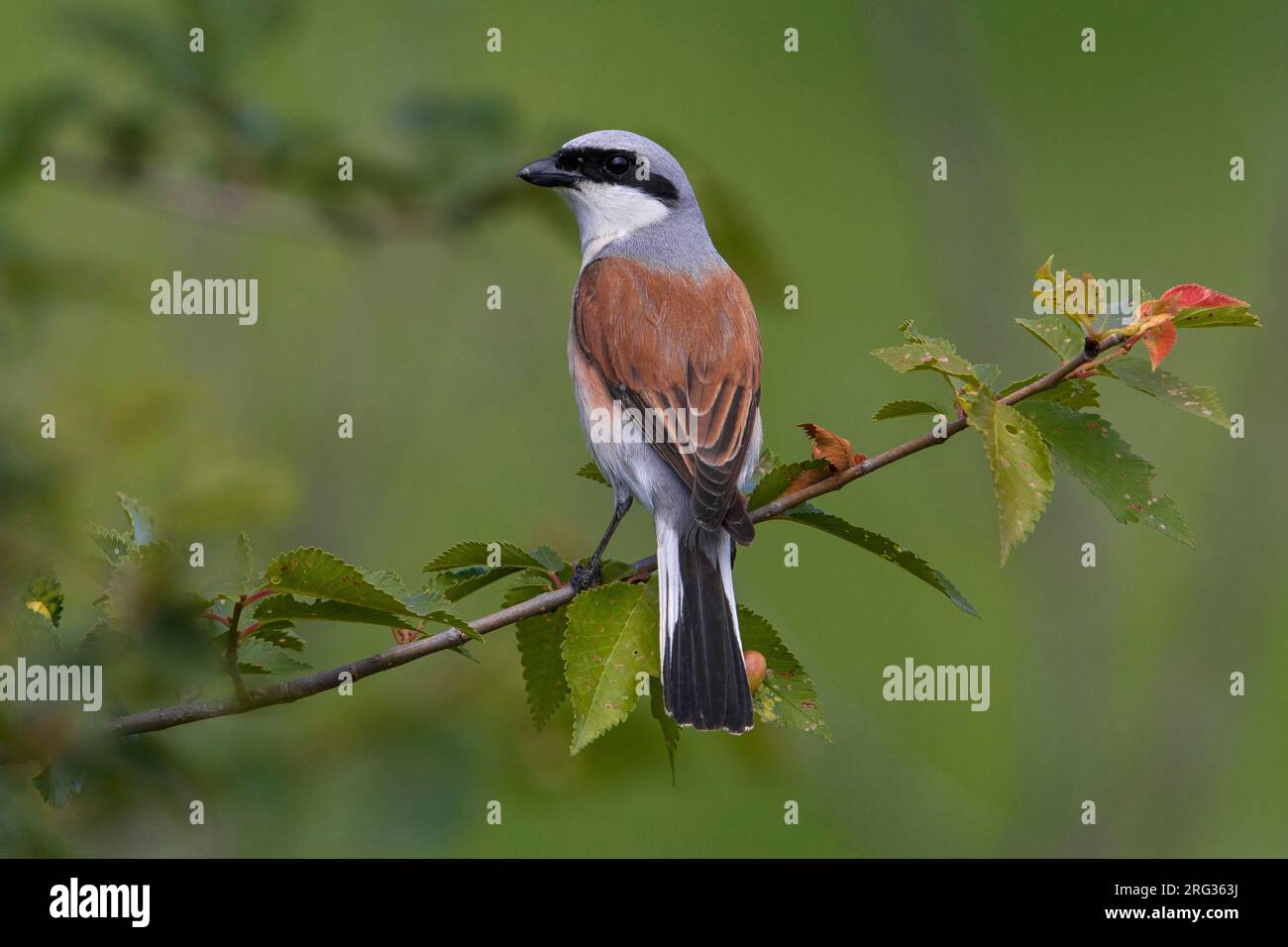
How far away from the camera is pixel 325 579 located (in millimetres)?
2221

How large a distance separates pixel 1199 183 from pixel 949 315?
11.8 ft

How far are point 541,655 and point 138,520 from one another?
80 cm

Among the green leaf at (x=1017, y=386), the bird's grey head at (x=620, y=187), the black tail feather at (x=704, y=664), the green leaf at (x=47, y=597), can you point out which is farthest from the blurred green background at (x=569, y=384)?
the green leaf at (x=1017, y=386)

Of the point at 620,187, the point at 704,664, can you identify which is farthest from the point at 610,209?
the point at 704,664

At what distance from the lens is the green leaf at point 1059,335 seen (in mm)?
2447

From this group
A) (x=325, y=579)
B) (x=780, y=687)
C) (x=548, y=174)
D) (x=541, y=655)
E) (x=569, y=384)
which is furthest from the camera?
(x=569, y=384)

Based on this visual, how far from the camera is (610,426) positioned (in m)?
3.62

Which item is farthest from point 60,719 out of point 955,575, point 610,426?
point 955,575

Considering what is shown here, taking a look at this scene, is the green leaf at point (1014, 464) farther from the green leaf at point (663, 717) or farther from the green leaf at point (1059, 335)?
the green leaf at point (663, 717)

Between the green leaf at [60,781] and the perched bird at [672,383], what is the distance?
3.35 feet

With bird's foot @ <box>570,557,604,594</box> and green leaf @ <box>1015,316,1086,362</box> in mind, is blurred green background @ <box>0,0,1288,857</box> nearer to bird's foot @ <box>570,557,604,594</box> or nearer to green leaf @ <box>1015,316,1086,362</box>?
bird's foot @ <box>570,557,604,594</box>

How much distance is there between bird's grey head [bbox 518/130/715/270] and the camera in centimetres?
425

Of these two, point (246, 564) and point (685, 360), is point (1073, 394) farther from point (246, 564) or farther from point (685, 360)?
point (246, 564)

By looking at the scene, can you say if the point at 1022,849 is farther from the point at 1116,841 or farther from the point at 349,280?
the point at 349,280
